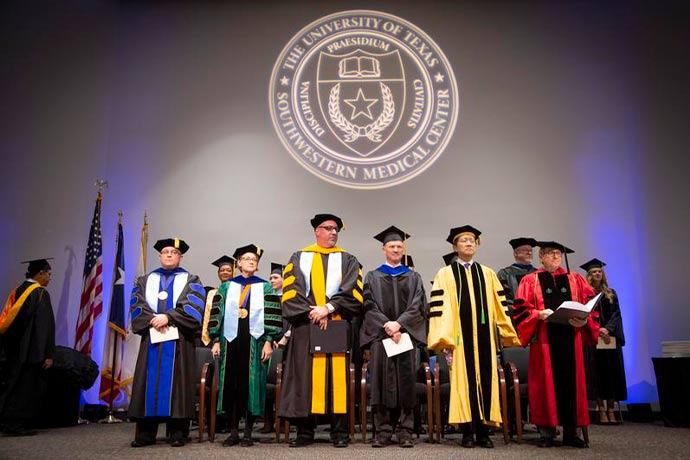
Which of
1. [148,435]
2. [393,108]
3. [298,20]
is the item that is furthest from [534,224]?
[148,435]

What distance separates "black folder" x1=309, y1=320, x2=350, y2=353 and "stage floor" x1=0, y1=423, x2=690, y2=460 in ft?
2.45

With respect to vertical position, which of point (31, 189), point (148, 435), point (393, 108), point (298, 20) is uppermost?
point (298, 20)

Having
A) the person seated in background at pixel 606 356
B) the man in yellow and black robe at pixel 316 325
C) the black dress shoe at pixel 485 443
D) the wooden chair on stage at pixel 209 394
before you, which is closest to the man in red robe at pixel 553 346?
the black dress shoe at pixel 485 443

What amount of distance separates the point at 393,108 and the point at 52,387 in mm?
5324

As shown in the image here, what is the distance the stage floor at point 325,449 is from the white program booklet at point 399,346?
2.38 feet

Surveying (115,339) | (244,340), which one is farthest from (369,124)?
(115,339)

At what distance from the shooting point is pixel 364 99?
26.9 ft

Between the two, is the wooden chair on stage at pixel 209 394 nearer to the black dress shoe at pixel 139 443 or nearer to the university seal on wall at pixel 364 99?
the black dress shoe at pixel 139 443

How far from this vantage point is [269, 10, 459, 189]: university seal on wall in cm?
805

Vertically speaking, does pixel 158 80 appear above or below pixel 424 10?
below

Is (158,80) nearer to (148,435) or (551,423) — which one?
(148,435)

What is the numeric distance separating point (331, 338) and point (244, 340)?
876 mm

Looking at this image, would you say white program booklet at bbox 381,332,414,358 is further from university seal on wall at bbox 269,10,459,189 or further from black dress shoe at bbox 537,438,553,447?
university seal on wall at bbox 269,10,459,189

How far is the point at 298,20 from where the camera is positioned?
Result: 28.1ft
